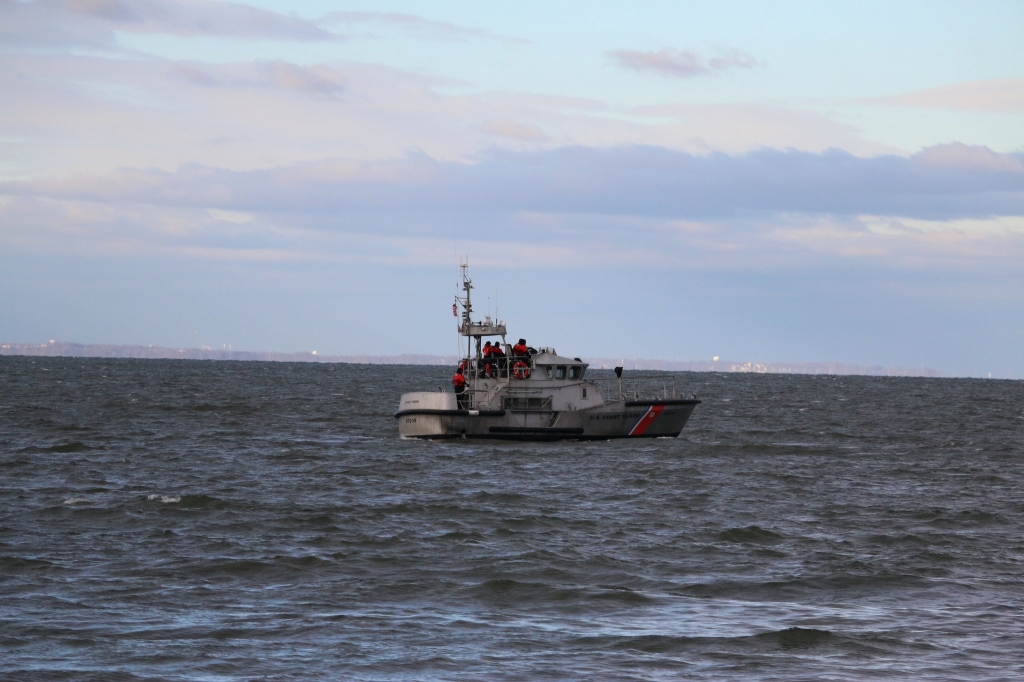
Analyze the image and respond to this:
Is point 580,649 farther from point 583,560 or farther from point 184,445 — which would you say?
point 184,445

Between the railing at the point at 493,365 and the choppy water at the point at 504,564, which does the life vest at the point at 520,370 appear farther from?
the choppy water at the point at 504,564

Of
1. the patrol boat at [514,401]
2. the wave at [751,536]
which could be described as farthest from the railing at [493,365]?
the wave at [751,536]

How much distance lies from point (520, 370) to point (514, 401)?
1.11m

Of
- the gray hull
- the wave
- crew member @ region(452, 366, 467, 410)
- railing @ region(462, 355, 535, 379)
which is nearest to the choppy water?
the wave

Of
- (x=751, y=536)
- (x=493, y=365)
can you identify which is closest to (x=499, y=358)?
(x=493, y=365)

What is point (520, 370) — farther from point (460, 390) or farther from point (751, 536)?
point (751, 536)

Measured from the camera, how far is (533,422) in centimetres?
3900

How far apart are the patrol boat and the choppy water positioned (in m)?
0.94

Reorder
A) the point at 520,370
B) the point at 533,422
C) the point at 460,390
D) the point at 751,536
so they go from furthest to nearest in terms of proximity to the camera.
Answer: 1. the point at 460,390
2. the point at 533,422
3. the point at 520,370
4. the point at 751,536

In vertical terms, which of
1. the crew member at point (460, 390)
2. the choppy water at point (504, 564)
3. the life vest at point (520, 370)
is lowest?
the choppy water at point (504, 564)

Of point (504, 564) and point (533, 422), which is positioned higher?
point (533, 422)

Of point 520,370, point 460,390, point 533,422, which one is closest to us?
point 520,370

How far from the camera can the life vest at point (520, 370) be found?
1522 inches

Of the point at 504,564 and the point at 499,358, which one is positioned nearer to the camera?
the point at 504,564
